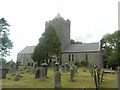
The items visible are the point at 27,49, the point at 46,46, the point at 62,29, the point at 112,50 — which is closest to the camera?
the point at 46,46

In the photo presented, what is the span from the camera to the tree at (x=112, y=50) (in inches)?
1313

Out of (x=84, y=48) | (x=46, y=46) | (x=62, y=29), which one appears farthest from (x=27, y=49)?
(x=46, y=46)

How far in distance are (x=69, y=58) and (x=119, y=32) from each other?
1566 cm

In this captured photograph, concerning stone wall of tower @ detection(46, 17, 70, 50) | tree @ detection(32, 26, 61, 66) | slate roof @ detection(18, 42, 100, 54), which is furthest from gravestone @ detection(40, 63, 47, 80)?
stone wall of tower @ detection(46, 17, 70, 50)

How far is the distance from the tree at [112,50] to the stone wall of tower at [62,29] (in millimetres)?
12322

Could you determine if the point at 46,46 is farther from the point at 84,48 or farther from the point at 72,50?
the point at 84,48

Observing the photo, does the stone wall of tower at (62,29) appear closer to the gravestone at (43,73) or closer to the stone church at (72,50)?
the stone church at (72,50)

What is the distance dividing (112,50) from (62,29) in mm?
16015

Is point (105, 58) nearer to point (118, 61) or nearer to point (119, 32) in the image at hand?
point (118, 61)

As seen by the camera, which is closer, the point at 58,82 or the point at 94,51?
the point at 58,82

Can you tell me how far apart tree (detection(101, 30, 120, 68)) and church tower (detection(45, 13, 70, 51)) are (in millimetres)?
12322

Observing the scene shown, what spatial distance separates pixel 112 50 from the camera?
3656 centimetres

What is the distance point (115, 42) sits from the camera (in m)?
36.6

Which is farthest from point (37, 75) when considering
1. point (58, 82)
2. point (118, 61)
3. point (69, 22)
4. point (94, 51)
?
point (69, 22)
